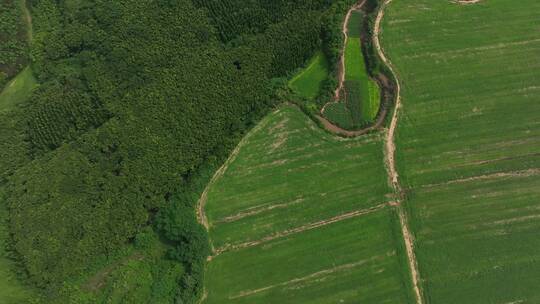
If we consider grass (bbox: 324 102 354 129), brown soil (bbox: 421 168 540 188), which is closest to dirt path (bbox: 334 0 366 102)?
grass (bbox: 324 102 354 129)

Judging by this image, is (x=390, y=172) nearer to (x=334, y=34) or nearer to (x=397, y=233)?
(x=397, y=233)

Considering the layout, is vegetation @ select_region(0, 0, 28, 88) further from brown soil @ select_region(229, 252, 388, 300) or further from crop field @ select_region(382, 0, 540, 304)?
crop field @ select_region(382, 0, 540, 304)

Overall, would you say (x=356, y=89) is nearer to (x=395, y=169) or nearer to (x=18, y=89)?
(x=395, y=169)

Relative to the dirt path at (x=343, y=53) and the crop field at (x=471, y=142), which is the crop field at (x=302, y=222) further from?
the dirt path at (x=343, y=53)

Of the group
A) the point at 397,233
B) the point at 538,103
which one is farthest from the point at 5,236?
the point at 538,103

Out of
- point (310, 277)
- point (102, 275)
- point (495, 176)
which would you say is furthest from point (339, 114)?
point (102, 275)

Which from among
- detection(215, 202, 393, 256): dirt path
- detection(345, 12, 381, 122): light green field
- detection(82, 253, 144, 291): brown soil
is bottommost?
detection(215, 202, 393, 256): dirt path
